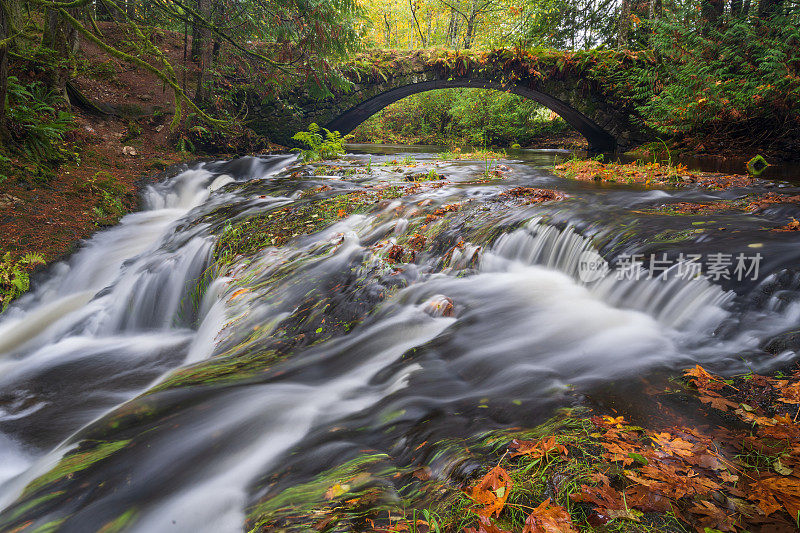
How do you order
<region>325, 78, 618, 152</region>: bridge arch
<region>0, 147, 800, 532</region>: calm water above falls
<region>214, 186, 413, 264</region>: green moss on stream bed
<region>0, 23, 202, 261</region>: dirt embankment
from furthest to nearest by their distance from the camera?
<region>325, 78, 618, 152</region>: bridge arch, <region>0, 23, 202, 261</region>: dirt embankment, <region>214, 186, 413, 264</region>: green moss on stream bed, <region>0, 147, 800, 532</region>: calm water above falls

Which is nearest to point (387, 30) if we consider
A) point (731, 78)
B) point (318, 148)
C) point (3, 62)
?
point (318, 148)

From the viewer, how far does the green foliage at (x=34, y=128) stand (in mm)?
6195

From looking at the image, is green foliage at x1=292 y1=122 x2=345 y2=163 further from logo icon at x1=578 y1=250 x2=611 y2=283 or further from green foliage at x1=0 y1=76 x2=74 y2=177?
logo icon at x1=578 y1=250 x2=611 y2=283

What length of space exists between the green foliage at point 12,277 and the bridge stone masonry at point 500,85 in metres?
9.03

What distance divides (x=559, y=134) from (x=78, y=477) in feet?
68.3

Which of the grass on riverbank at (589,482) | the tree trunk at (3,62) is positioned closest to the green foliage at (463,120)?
the tree trunk at (3,62)

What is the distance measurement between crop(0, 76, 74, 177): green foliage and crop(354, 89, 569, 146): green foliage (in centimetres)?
1615

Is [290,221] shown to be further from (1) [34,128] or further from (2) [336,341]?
(1) [34,128]

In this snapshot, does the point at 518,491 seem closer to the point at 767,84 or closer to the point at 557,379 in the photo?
the point at 557,379

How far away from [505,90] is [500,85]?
0.47m

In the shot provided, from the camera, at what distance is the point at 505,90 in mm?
14539

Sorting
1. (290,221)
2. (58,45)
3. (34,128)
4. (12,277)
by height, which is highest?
(58,45)

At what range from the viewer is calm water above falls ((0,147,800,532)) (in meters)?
2.00

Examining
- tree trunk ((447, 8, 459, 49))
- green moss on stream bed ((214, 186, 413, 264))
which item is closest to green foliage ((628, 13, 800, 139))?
green moss on stream bed ((214, 186, 413, 264))
